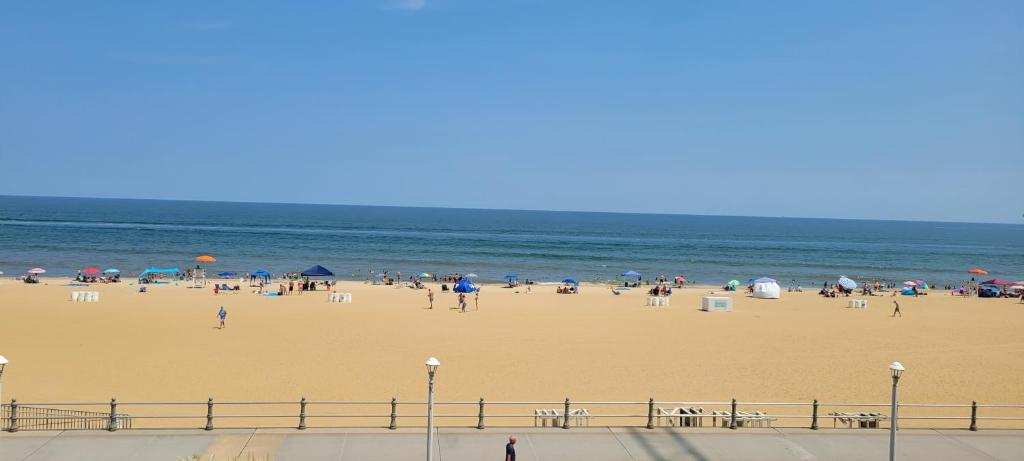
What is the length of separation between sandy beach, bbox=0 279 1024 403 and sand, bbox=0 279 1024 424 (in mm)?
87

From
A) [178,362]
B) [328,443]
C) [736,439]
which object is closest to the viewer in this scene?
[328,443]

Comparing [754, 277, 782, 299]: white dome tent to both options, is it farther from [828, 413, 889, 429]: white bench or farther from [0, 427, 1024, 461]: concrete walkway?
[0, 427, 1024, 461]: concrete walkway

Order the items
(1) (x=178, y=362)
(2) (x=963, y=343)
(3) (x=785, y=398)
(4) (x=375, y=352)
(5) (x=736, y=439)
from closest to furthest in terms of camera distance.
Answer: (5) (x=736, y=439) → (3) (x=785, y=398) → (1) (x=178, y=362) → (4) (x=375, y=352) → (2) (x=963, y=343)

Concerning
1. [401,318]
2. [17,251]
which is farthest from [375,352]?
[17,251]

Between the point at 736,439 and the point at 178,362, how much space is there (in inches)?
644

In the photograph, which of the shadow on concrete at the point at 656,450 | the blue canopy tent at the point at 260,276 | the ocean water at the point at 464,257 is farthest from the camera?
the ocean water at the point at 464,257

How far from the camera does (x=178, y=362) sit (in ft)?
69.4

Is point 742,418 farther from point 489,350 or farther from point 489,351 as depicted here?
point 489,350

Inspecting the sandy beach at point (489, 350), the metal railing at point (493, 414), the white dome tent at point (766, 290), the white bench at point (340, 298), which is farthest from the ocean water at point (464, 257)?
the metal railing at point (493, 414)

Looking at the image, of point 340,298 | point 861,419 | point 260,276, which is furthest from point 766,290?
point 260,276

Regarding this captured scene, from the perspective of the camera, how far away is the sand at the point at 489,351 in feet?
61.8

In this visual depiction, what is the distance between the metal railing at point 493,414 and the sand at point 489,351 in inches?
46.4

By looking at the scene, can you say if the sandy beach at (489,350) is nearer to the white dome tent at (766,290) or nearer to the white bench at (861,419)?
the white bench at (861,419)

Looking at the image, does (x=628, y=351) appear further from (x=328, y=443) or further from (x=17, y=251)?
(x=17, y=251)
